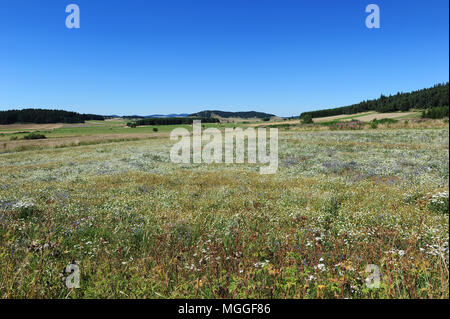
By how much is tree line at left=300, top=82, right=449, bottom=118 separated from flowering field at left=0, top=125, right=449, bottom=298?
64.9 metres

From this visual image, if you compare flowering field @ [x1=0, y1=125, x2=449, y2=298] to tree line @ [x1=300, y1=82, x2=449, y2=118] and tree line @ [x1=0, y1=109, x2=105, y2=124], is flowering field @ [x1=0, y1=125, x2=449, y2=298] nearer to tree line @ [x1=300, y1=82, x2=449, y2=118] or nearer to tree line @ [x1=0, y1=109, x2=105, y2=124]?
tree line @ [x1=300, y1=82, x2=449, y2=118]

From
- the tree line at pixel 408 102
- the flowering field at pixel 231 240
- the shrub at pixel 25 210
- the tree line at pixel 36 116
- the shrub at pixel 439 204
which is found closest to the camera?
the flowering field at pixel 231 240

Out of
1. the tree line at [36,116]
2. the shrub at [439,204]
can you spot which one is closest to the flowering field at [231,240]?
the shrub at [439,204]

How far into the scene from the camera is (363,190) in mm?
10773

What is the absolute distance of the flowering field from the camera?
12.1 feet

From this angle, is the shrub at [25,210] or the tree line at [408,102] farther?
the tree line at [408,102]

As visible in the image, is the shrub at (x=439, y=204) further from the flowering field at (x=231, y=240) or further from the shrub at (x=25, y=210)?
the shrub at (x=25, y=210)

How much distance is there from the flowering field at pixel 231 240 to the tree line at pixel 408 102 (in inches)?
2555

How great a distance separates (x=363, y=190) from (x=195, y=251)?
951cm

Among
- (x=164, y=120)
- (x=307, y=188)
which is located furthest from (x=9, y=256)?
(x=164, y=120)

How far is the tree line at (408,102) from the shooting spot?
9135 centimetres

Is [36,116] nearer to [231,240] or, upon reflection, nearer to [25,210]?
[25,210]

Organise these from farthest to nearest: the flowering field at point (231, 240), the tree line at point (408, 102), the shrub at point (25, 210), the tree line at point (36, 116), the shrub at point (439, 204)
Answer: the tree line at point (36, 116)
the tree line at point (408, 102)
the shrub at point (25, 210)
the shrub at point (439, 204)
the flowering field at point (231, 240)

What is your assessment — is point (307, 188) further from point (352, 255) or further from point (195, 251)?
point (195, 251)
